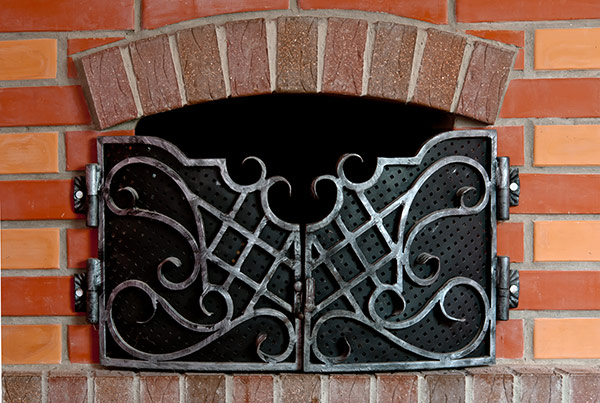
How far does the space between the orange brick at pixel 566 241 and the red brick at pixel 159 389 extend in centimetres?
93

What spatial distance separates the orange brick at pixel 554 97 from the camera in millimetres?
1329

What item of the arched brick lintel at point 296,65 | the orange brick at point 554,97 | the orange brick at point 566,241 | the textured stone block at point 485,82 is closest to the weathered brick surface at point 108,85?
the arched brick lintel at point 296,65

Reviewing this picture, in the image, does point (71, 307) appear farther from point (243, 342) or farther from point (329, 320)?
point (329, 320)

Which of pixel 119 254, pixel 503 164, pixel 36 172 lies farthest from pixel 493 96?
pixel 36 172

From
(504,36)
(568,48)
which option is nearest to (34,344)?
(504,36)

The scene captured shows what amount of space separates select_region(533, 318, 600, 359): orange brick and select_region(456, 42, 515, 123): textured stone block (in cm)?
53

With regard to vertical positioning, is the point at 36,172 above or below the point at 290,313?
above

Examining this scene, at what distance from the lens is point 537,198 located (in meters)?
1.34

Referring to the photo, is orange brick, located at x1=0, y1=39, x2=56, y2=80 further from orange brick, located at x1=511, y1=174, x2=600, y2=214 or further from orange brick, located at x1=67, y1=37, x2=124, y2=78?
orange brick, located at x1=511, y1=174, x2=600, y2=214

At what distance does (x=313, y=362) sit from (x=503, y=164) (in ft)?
2.16

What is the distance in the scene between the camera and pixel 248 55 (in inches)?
51.2

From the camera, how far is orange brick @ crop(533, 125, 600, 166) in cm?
133

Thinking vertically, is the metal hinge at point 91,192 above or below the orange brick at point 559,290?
above

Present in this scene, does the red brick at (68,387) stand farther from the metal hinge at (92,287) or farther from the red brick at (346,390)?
the red brick at (346,390)
